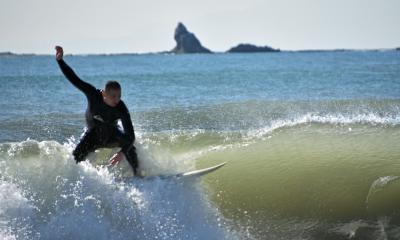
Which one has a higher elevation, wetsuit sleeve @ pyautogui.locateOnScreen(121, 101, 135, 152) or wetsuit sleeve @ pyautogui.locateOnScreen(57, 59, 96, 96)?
wetsuit sleeve @ pyautogui.locateOnScreen(57, 59, 96, 96)

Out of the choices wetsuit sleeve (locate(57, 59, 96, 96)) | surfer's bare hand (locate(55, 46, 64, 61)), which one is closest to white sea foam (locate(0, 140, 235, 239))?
wetsuit sleeve (locate(57, 59, 96, 96))

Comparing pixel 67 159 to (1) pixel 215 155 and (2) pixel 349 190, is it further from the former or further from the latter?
(2) pixel 349 190

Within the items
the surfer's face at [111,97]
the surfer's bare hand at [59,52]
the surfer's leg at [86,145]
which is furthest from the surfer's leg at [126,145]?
the surfer's bare hand at [59,52]

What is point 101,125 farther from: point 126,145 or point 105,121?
point 126,145

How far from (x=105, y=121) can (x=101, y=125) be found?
102mm

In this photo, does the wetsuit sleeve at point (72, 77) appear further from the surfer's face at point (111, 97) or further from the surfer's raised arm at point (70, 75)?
the surfer's face at point (111, 97)

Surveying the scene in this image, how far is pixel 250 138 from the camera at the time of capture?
36.8 ft

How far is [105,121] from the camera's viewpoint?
7.22 metres

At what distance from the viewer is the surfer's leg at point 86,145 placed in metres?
7.38

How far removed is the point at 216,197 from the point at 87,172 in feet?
6.34

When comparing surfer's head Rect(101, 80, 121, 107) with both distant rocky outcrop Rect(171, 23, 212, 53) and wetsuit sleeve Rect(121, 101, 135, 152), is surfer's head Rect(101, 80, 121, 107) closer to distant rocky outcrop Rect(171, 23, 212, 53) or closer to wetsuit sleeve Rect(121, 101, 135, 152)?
wetsuit sleeve Rect(121, 101, 135, 152)

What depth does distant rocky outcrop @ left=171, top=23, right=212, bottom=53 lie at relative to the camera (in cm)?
17975

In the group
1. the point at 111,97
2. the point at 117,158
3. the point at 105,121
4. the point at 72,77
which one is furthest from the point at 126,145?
the point at 72,77

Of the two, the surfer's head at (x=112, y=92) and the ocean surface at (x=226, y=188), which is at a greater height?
the surfer's head at (x=112, y=92)
